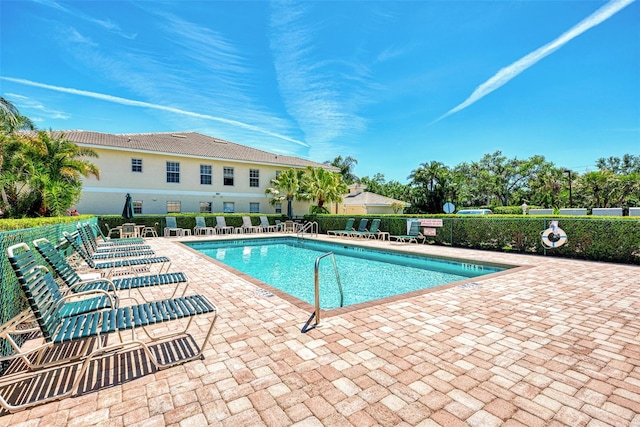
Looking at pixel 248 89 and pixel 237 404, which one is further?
pixel 248 89

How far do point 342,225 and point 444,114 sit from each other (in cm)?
2428

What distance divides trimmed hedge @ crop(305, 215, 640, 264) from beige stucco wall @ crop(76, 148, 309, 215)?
1388 centimetres

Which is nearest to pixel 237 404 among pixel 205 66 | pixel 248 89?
pixel 205 66

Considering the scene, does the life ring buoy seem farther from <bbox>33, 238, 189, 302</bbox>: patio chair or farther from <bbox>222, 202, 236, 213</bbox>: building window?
<bbox>222, 202, 236, 213</bbox>: building window

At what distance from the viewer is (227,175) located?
24.3 metres

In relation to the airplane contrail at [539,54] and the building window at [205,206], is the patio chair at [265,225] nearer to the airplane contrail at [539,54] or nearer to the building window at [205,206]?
the building window at [205,206]

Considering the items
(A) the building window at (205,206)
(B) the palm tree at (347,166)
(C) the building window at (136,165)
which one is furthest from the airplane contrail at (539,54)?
(C) the building window at (136,165)

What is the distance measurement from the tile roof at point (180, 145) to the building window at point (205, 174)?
3.63 ft

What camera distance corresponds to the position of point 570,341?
3.68 metres

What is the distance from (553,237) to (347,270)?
7.56 m

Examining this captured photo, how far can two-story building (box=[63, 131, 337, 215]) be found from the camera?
19.6 m

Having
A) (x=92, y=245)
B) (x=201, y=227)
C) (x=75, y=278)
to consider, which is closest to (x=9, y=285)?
(x=75, y=278)

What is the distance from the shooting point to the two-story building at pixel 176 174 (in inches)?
772

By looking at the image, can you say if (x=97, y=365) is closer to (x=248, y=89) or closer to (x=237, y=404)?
(x=237, y=404)
